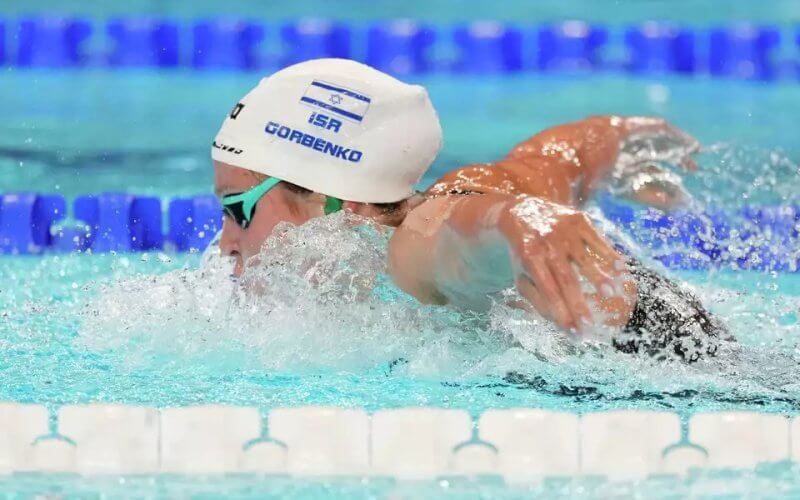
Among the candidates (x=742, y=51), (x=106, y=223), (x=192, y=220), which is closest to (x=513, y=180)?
(x=192, y=220)

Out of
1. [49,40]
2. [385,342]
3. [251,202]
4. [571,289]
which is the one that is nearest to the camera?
[571,289]

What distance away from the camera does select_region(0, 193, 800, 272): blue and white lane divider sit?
3631mm

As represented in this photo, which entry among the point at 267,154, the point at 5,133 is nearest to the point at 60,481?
the point at 267,154

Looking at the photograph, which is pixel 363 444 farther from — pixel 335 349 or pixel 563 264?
pixel 563 264

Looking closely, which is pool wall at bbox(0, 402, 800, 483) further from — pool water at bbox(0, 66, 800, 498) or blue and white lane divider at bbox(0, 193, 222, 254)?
blue and white lane divider at bbox(0, 193, 222, 254)

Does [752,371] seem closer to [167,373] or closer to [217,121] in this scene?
[167,373]

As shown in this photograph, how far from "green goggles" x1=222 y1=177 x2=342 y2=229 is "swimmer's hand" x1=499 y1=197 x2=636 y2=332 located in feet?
2.14

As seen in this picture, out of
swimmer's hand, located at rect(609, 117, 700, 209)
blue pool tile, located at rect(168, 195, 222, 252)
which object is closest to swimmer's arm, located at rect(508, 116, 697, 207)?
swimmer's hand, located at rect(609, 117, 700, 209)

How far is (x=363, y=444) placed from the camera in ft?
6.64

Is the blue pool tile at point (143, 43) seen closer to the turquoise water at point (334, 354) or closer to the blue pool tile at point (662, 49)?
the blue pool tile at point (662, 49)

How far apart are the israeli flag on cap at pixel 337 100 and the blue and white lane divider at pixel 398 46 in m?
3.61

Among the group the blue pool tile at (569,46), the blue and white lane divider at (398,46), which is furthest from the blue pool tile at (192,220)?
the blue pool tile at (569,46)

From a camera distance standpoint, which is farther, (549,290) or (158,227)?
(158,227)

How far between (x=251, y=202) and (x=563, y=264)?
32.9 inches
